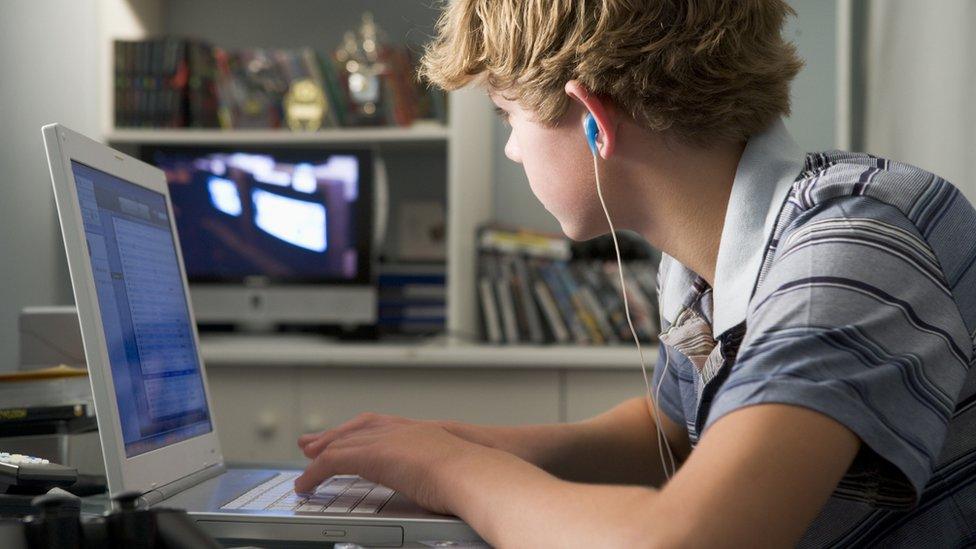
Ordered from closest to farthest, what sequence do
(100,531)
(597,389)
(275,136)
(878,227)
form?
(100,531)
(878,227)
(597,389)
(275,136)

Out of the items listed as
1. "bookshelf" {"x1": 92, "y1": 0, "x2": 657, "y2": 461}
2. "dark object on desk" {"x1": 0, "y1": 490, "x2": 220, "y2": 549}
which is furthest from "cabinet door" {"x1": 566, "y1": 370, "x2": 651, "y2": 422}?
"dark object on desk" {"x1": 0, "y1": 490, "x2": 220, "y2": 549}

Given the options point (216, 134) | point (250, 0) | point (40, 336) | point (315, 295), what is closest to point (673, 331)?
point (40, 336)

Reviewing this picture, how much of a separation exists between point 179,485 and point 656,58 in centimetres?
61

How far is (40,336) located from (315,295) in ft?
3.83

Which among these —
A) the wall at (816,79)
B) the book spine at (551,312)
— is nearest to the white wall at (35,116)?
the book spine at (551,312)

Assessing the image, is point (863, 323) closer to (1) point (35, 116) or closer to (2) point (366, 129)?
(2) point (366, 129)

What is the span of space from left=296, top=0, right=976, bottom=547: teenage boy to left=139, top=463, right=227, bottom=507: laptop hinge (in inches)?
4.7

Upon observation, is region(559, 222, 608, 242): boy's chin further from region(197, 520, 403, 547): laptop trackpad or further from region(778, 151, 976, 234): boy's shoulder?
region(197, 520, 403, 547): laptop trackpad

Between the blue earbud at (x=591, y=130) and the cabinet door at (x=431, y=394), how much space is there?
4.24ft

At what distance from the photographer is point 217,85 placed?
249 cm

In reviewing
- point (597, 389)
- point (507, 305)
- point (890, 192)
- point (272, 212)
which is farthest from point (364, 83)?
point (890, 192)

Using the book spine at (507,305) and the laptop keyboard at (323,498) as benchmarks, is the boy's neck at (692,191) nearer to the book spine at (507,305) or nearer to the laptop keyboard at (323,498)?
the laptop keyboard at (323,498)

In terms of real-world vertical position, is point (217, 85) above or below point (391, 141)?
above

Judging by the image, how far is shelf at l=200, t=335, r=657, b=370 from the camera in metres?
2.11
